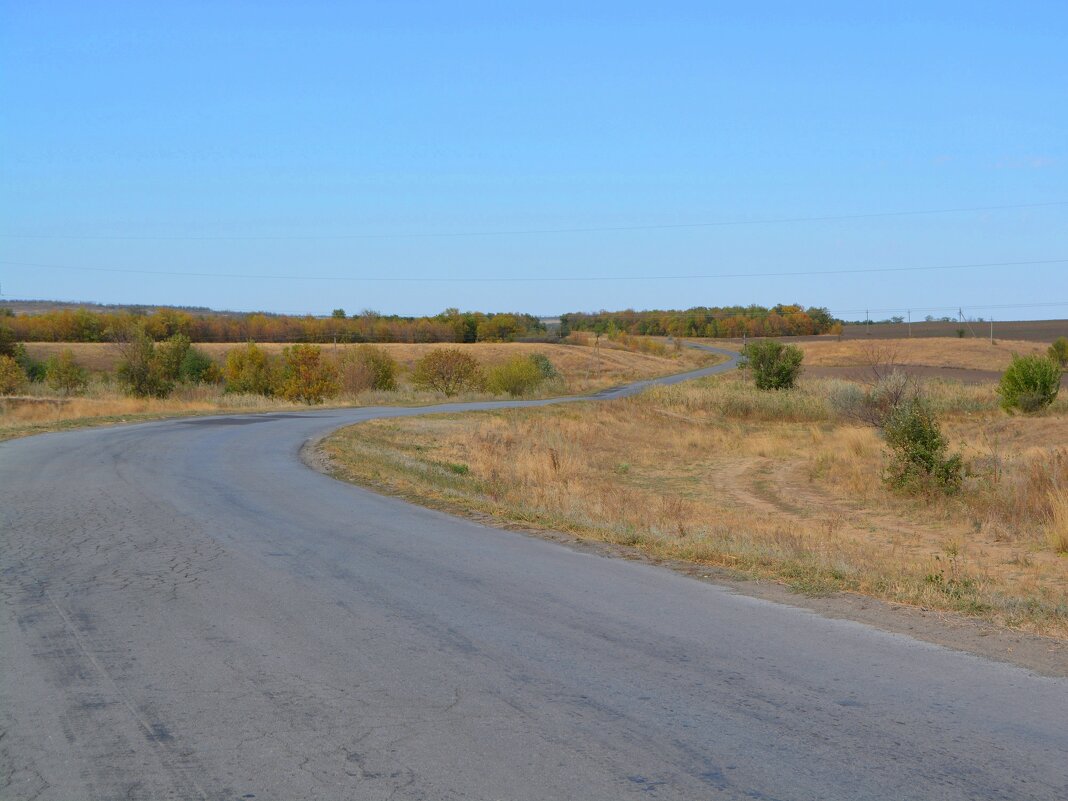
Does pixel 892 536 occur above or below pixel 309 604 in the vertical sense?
below

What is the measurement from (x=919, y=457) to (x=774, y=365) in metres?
38.4

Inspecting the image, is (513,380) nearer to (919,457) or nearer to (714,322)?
(919,457)

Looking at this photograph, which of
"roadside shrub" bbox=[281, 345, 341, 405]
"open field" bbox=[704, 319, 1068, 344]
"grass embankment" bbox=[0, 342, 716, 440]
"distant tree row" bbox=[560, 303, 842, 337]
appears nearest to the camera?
"grass embankment" bbox=[0, 342, 716, 440]

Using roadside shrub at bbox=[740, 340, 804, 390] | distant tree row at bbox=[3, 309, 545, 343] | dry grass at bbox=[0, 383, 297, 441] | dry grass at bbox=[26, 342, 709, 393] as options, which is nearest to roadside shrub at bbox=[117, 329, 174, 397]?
dry grass at bbox=[0, 383, 297, 441]

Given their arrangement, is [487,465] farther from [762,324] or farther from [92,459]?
[762,324]

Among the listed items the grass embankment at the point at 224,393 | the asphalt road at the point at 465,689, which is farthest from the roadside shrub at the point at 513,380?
the asphalt road at the point at 465,689

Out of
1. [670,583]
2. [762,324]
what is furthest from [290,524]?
[762,324]

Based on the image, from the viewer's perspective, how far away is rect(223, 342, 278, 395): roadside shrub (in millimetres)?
63450

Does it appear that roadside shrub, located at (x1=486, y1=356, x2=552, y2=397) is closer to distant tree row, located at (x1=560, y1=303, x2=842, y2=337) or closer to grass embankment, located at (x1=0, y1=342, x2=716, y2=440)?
grass embankment, located at (x1=0, y1=342, x2=716, y2=440)

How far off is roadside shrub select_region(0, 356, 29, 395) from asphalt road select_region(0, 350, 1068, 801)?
179 ft

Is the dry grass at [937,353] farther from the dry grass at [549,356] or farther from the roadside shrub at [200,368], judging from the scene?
the roadside shrub at [200,368]

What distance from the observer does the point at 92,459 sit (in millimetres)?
19938

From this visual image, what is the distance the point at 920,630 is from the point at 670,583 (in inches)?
96.6

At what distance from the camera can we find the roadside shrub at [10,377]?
5819cm
